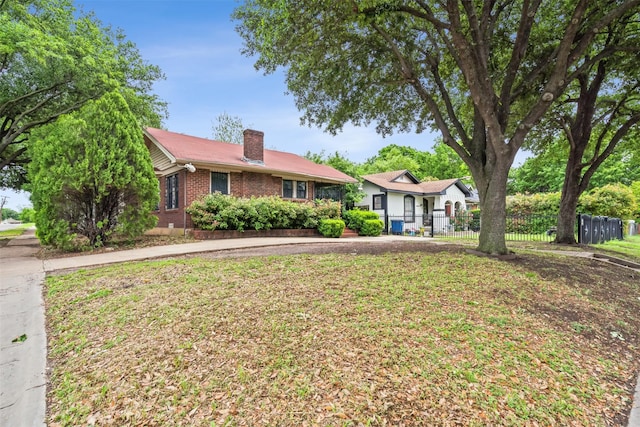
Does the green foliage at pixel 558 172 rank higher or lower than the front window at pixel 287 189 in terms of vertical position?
higher

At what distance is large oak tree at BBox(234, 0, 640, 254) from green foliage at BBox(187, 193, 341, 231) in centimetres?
423

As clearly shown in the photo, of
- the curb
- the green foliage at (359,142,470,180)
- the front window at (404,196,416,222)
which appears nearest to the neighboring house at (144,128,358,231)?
the front window at (404,196,416,222)

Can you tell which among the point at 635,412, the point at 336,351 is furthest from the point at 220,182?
the point at 635,412

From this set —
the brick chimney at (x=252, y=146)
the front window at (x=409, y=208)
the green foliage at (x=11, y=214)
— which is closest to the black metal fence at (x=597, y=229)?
the front window at (x=409, y=208)

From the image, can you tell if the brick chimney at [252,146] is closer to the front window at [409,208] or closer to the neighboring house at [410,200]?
the neighboring house at [410,200]

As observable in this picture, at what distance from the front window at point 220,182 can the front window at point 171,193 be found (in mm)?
1705

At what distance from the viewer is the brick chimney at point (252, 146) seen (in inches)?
604

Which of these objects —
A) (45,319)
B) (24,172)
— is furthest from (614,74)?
(24,172)

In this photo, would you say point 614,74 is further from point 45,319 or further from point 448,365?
point 45,319

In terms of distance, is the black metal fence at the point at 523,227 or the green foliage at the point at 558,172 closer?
the black metal fence at the point at 523,227

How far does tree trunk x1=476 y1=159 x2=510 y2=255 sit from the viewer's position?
713 cm

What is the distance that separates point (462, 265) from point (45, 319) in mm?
6169

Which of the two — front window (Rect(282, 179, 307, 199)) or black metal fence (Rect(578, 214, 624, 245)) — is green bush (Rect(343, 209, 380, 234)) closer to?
front window (Rect(282, 179, 307, 199))


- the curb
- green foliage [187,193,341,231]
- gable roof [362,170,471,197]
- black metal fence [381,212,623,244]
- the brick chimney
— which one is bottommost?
the curb
